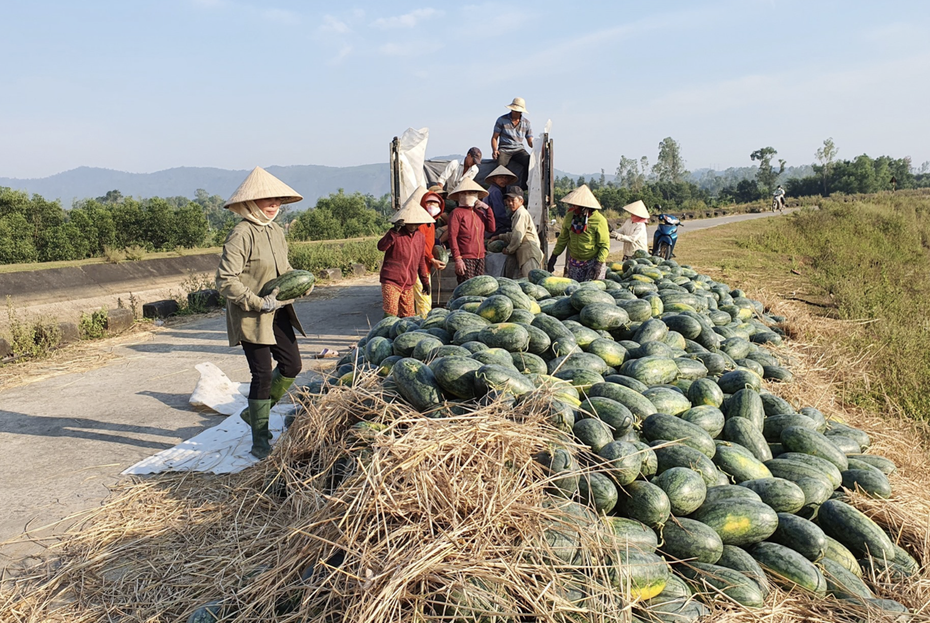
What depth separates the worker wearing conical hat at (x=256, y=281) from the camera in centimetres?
430

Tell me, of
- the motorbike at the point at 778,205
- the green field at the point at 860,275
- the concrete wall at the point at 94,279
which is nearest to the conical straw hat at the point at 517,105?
the green field at the point at 860,275

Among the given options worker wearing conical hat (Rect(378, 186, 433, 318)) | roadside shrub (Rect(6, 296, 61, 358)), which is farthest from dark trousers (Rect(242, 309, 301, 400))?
roadside shrub (Rect(6, 296, 61, 358))

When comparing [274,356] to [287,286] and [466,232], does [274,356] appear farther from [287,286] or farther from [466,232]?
[466,232]

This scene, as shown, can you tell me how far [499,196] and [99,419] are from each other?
19.7 feet

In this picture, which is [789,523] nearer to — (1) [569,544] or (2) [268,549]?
(1) [569,544]

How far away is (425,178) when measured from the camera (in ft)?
32.2

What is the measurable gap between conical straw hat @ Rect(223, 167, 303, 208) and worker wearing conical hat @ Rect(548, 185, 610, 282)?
3645 millimetres

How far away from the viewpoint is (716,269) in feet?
45.1

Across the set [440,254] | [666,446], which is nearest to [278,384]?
[666,446]

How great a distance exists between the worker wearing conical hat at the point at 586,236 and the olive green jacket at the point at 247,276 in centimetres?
383

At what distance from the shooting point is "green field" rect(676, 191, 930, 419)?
259 inches

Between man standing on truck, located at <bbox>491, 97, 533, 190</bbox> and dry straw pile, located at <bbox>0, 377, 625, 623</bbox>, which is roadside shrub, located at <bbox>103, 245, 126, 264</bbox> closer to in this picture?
man standing on truck, located at <bbox>491, 97, 533, 190</bbox>

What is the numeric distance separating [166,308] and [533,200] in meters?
6.90

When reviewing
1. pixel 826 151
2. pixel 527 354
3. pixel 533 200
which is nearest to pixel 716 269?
pixel 533 200
